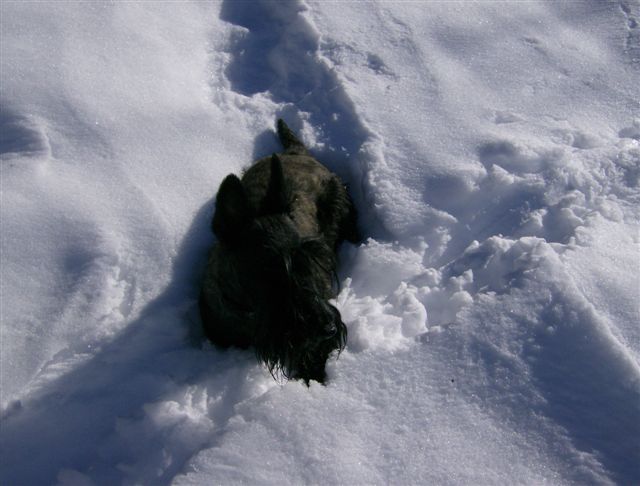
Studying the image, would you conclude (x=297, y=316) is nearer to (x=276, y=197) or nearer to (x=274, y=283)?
(x=274, y=283)

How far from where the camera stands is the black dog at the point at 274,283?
8.26 feet

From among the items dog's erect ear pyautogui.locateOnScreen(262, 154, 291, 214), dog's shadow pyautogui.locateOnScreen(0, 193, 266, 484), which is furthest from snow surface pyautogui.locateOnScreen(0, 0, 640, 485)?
dog's erect ear pyautogui.locateOnScreen(262, 154, 291, 214)

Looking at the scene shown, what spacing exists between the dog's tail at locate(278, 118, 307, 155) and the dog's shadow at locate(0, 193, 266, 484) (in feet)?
4.17

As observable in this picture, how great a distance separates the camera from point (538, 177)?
3422 mm

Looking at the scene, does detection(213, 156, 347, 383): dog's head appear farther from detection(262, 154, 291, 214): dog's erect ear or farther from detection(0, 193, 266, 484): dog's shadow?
detection(0, 193, 266, 484): dog's shadow

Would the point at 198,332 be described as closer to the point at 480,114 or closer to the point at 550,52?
the point at 480,114

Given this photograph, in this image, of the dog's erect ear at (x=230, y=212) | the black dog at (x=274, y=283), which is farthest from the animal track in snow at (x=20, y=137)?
the dog's erect ear at (x=230, y=212)

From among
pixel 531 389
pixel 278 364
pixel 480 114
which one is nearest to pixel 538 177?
Answer: pixel 480 114

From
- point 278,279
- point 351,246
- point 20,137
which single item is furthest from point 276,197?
point 20,137

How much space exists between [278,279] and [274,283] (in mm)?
28

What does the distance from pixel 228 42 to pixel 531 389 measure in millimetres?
3707

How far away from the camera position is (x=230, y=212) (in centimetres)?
263

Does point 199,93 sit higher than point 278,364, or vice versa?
point 199,93

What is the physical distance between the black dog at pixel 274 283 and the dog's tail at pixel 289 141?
131 cm
